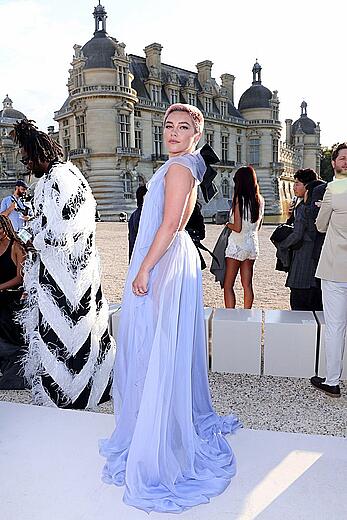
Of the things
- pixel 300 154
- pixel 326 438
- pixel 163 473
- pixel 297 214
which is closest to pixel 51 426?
pixel 163 473

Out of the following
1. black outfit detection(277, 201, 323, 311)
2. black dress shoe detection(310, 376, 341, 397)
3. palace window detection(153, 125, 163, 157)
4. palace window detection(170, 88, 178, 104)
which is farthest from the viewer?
palace window detection(170, 88, 178, 104)

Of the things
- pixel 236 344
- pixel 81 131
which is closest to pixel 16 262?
pixel 236 344

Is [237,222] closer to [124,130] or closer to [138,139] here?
[124,130]

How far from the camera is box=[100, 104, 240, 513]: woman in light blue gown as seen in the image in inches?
81.0

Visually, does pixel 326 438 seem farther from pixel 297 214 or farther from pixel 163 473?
pixel 297 214

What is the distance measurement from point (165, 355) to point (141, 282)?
33 centimetres

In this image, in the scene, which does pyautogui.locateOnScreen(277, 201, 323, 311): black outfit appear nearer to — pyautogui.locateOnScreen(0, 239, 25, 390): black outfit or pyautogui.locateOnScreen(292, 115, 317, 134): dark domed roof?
pyautogui.locateOnScreen(0, 239, 25, 390): black outfit

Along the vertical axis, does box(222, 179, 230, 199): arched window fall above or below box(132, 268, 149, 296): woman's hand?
above

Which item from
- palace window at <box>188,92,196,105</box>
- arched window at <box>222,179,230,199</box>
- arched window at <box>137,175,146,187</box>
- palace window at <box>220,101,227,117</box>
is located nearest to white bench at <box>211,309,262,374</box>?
arched window at <box>137,175,146,187</box>

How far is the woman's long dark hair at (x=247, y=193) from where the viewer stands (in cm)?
455

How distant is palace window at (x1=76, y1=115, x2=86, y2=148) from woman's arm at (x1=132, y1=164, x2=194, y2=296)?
110 ft

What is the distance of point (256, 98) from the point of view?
4778 cm

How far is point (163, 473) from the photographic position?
2.07m

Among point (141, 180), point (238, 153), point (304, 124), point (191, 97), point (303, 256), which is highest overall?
point (304, 124)
